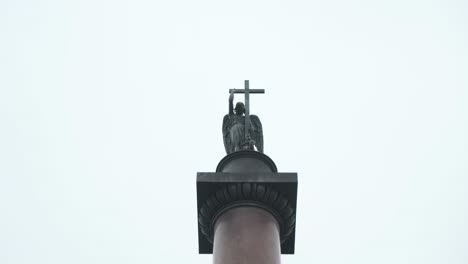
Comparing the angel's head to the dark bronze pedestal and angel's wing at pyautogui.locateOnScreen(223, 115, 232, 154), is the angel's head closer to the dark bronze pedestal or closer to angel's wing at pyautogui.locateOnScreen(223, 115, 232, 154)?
angel's wing at pyautogui.locateOnScreen(223, 115, 232, 154)

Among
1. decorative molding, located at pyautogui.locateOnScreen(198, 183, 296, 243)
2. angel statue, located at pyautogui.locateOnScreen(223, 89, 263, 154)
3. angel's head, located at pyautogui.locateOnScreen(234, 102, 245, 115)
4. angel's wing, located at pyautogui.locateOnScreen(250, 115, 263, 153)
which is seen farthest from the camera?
angel's head, located at pyautogui.locateOnScreen(234, 102, 245, 115)

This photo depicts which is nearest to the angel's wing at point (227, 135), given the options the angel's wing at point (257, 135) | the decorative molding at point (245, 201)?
the angel's wing at point (257, 135)

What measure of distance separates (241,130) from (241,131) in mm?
27

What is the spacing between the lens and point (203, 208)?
409 inches

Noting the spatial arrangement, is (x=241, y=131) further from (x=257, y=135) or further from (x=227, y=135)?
(x=227, y=135)

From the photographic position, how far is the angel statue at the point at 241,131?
488 inches

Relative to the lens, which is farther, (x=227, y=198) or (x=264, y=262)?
(x=227, y=198)

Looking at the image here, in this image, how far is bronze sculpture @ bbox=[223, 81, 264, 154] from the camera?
40.6 ft

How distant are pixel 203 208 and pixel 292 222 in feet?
5.50

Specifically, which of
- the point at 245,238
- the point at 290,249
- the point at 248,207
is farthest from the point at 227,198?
the point at 290,249

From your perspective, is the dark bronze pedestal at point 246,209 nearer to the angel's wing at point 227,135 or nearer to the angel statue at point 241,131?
the angel statue at point 241,131

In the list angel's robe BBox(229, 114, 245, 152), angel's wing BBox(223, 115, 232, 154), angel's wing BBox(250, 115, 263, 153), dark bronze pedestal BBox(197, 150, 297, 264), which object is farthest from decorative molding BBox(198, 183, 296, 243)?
angel's wing BBox(223, 115, 232, 154)

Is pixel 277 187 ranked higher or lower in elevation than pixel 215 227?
higher

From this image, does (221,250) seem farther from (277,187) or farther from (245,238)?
(277,187)
